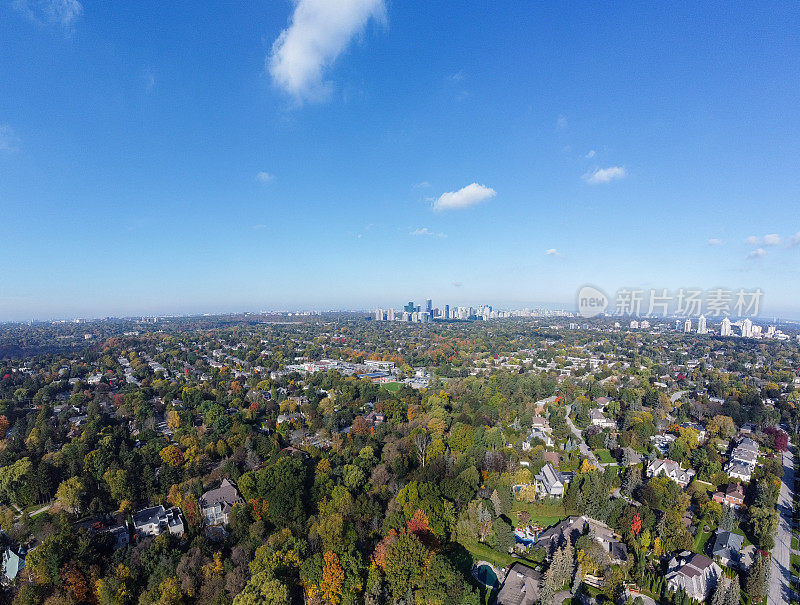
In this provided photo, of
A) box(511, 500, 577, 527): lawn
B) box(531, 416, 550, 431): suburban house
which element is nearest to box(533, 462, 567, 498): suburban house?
box(511, 500, 577, 527): lawn

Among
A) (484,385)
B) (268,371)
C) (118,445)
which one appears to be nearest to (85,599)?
(118,445)

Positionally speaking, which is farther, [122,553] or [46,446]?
[46,446]

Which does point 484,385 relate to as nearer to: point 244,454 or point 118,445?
point 244,454

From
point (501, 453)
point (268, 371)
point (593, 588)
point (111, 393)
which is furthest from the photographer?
point (268, 371)

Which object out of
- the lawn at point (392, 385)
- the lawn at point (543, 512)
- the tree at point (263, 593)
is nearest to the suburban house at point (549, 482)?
the lawn at point (543, 512)

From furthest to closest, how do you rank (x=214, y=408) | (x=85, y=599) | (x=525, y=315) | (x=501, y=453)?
(x=525, y=315) < (x=214, y=408) < (x=501, y=453) < (x=85, y=599)

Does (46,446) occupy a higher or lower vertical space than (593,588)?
higher

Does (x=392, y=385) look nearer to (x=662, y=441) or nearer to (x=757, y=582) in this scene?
(x=662, y=441)
